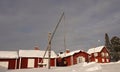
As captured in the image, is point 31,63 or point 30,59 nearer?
point 31,63

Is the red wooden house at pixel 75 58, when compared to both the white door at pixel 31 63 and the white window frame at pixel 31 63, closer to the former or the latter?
the white window frame at pixel 31 63

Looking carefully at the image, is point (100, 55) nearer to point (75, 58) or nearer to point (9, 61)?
point (75, 58)

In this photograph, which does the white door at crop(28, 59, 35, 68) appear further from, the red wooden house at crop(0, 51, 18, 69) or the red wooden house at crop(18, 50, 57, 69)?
the red wooden house at crop(0, 51, 18, 69)

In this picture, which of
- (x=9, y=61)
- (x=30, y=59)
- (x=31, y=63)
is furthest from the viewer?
(x=30, y=59)

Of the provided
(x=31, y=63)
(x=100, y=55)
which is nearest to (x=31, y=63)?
(x=31, y=63)

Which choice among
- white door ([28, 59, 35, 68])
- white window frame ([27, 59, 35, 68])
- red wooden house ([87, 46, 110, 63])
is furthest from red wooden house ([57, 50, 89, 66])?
red wooden house ([87, 46, 110, 63])

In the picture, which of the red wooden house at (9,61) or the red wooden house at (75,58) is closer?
the red wooden house at (9,61)

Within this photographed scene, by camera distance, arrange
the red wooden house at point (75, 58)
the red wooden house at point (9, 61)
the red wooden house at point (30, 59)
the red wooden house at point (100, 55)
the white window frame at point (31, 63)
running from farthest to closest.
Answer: the red wooden house at point (100, 55)
the red wooden house at point (75, 58)
the white window frame at point (31, 63)
the red wooden house at point (30, 59)
the red wooden house at point (9, 61)

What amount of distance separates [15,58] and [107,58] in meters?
31.1

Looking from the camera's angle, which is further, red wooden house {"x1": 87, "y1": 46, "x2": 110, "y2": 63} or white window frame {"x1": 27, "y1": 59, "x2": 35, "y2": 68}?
red wooden house {"x1": 87, "y1": 46, "x2": 110, "y2": 63}

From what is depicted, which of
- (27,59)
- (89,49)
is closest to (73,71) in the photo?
(27,59)

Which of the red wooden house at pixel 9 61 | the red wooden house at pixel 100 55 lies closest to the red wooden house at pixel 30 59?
the red wooden house at pixel 9 61

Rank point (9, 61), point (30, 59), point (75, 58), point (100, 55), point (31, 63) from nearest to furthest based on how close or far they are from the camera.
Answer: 1. point (9, 61)
2. point (31, 63)
3. point (30, 59)
4. point (75, 58)
5. point (100, 55)

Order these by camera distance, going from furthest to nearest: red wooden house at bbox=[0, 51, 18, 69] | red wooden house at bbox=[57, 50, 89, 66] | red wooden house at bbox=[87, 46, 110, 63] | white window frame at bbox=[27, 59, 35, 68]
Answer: red wooden house at bbox=[87, 46, 110, 63]
red wooden house at bbox=[57, 50, 89, 66]
white window frame at bbox=[27, 59, 35, 68]
red wooden house at bbox=[0, 51, 18, 69]
